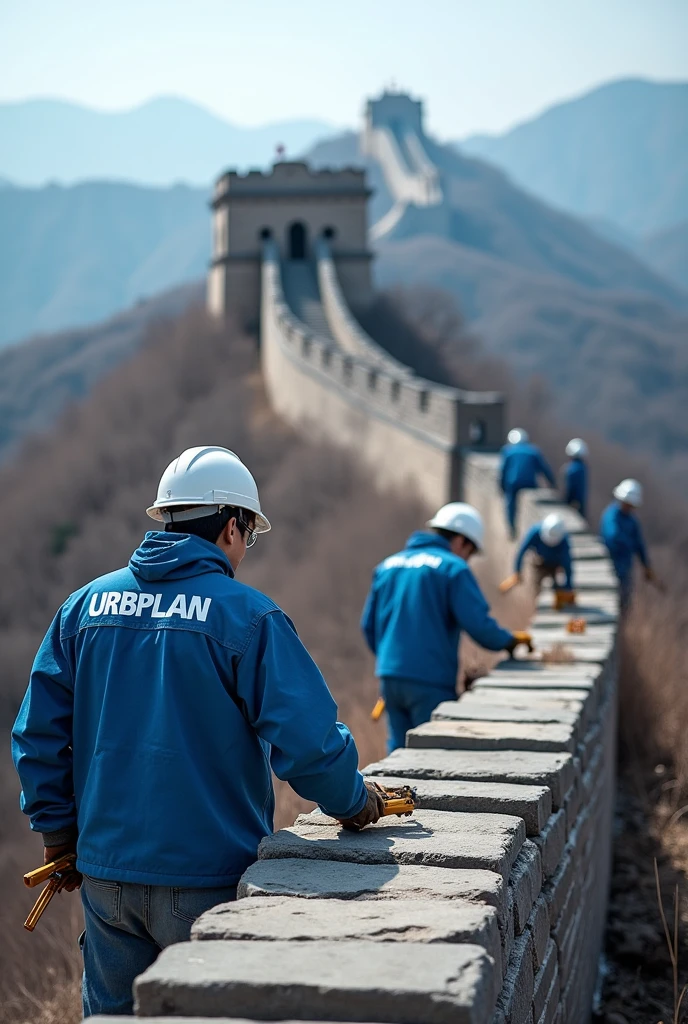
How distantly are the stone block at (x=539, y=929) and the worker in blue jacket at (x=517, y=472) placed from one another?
39.7ft

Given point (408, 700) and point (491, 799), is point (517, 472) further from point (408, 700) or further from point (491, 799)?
point (491, 799)

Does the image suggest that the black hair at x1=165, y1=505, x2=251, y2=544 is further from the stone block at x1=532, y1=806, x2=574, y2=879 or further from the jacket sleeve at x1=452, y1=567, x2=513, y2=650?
the jacket sleeve at x1=452, y1=567, x2=513, y2=650

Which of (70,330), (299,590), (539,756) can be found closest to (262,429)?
(299,590)

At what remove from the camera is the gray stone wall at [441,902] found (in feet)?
7.98

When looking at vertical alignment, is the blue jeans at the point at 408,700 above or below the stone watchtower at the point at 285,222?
below

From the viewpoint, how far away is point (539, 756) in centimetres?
438

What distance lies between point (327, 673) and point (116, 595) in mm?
12764

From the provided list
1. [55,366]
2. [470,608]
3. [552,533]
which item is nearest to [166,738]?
[470,608]

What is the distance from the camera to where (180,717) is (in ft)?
10.3

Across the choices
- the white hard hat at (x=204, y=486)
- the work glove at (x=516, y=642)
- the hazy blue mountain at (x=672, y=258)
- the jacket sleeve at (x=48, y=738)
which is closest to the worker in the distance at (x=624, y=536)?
the work glove at (x=516, y=642)

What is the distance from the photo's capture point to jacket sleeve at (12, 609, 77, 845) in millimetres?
3303

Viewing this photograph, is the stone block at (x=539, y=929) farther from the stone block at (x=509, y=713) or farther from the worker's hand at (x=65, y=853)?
the worker's hand at (x=65, y=853)

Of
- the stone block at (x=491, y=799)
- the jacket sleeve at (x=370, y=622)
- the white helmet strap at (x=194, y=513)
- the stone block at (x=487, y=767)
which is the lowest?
the stone block at (x=491, y=799)

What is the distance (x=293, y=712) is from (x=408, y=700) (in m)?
3.43
